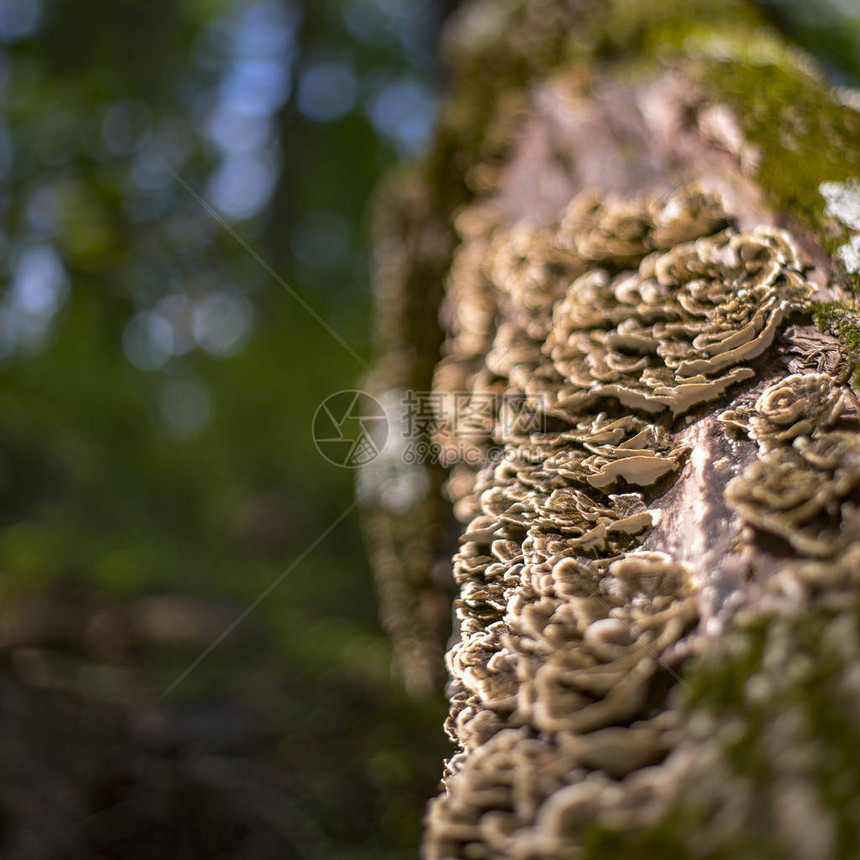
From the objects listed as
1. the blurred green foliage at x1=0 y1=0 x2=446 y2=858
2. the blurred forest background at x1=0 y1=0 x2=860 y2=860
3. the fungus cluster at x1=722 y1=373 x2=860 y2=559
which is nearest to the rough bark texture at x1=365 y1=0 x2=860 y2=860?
the fungus cluster at x1=722 y1=373 x2=860 y2=559

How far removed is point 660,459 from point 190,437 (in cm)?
526

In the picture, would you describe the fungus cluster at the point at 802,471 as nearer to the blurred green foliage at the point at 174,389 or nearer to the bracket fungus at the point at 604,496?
the bracket fungus at the point at 604,496

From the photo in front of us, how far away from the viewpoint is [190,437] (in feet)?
18.5

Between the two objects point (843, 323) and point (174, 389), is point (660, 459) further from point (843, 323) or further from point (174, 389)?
point (174, 389)

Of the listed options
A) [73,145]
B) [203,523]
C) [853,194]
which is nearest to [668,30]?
[853,194]

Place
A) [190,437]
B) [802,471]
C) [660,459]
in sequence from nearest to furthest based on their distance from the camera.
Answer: [802,471], [660,459], [190,437]

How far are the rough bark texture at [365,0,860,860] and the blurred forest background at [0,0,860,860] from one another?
4.18ft

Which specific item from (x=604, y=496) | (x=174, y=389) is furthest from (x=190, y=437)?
(x=604, y=496)

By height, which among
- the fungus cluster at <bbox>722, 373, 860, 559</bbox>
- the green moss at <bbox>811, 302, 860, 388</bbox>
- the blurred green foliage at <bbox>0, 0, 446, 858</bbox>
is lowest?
the fungus cluster at <bbox>722, 373, 860, 559</bbox>

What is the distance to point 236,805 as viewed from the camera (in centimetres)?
229

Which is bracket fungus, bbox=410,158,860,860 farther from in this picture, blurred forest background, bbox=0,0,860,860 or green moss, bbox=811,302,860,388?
blurred forest background, bbox=0,0,860,860

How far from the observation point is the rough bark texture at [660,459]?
62 cm

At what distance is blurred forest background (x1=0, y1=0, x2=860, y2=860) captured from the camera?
237 cm

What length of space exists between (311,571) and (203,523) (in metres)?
1.32
